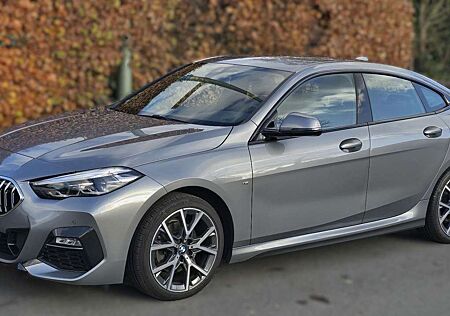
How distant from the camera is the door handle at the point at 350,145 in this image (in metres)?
5.36

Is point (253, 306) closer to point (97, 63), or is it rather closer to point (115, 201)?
point (115, 201)

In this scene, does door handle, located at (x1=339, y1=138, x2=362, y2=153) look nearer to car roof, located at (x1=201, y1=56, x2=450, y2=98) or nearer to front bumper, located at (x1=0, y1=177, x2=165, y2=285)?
car roof, located at (x1=201, y1=56, x2=450, y2=98)

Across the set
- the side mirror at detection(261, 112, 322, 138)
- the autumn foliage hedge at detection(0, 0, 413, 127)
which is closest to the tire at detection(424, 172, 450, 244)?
the side mirror at detection(261, 112, 322, 138)

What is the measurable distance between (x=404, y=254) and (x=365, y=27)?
6.69 metres

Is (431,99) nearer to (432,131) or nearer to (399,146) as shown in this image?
(432,131)

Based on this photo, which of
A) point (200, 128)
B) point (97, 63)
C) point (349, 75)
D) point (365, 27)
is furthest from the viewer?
point (365, 27)

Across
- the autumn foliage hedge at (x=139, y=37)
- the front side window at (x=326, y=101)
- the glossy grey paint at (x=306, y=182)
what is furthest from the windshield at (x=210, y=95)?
the autumn foliage hedge at (x=139, y=37)

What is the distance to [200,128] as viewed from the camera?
16.5ft

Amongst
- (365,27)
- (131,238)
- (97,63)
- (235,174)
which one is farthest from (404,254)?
(365,27)

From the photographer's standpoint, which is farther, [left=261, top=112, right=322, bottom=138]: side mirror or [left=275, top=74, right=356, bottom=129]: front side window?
[left=275, top=74, right=356, bottom=129]: front side window

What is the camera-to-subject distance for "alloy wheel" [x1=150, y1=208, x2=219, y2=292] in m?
4.64

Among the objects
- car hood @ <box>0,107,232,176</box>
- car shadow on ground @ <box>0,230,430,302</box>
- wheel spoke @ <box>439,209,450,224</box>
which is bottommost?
car shadow on ground @ <box>0,230,430,302</box>

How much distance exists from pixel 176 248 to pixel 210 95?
1278 millimetres

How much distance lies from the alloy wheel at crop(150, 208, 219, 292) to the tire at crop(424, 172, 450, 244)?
2.02 m
